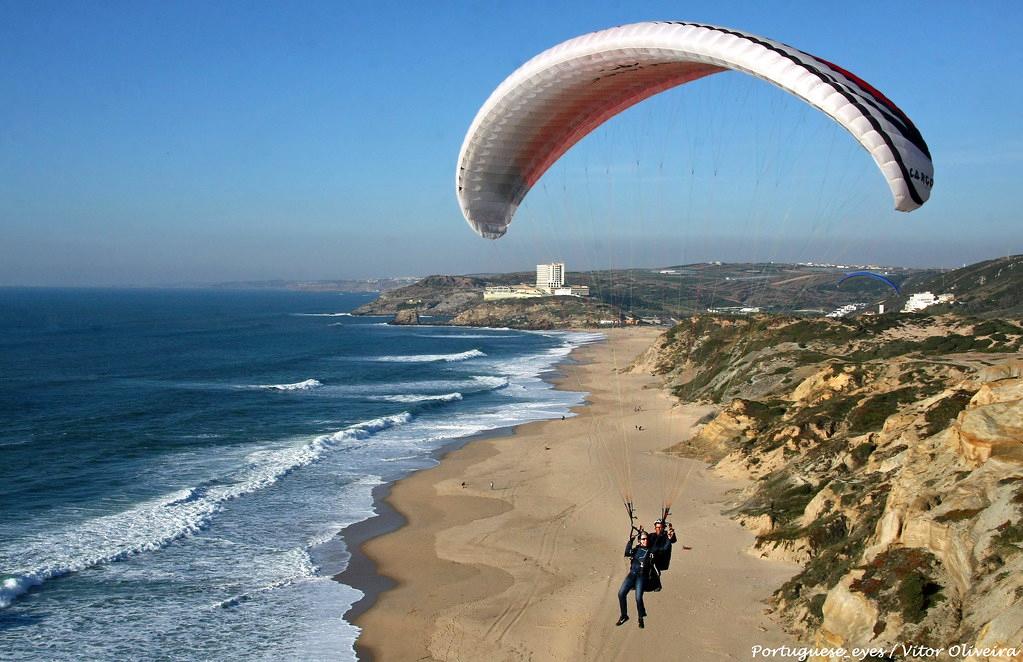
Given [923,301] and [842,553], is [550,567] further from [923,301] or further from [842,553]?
[923,301]

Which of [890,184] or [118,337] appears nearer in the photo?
[890,184]

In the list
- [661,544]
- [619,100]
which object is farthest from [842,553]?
[619,100]

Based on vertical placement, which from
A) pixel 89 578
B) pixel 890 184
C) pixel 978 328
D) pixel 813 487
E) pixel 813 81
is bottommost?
pixel 89 578

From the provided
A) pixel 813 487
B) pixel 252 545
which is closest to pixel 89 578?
pixel 252 545

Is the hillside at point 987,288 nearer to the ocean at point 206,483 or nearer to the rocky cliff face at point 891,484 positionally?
the rocky cliff face at point 891,484

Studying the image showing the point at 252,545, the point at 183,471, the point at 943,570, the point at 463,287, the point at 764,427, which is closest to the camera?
the point at 943,570

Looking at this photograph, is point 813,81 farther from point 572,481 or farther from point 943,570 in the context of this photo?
point 572,481
